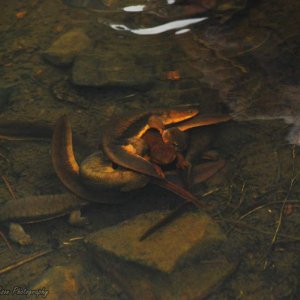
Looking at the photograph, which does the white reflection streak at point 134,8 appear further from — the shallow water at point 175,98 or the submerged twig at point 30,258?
the submerged twig at point 30,258

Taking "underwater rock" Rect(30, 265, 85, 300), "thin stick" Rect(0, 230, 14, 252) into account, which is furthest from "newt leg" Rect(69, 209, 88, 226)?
"thin stick" Rect(0, 230, 14, 252)

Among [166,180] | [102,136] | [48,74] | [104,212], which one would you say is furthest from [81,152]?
[48,74]

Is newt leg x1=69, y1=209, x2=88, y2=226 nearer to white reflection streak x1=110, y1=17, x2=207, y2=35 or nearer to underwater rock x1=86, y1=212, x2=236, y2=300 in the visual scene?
underwater rock x1=86, y1=212, x2=236, y2=300

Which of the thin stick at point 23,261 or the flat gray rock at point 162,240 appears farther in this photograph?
the thin stick at point 23,261

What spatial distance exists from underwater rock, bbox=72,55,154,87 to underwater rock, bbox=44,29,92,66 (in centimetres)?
15

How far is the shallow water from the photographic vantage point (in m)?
4.09

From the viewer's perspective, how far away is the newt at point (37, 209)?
14.3 ft

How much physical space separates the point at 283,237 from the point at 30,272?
212 centimetres

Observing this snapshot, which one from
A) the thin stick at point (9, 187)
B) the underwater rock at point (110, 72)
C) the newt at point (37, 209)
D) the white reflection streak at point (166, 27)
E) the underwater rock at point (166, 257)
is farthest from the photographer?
the white reflection streak at point (166, 27)

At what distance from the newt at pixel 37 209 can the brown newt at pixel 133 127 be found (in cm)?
54

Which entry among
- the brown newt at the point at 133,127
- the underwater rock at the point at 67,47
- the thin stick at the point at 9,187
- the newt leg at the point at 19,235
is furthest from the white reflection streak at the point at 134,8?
the newt leg at the point at 19,235

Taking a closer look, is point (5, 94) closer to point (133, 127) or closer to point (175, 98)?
point (133, 127)

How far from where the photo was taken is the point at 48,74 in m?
5.33

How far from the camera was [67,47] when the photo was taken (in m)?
5.44
